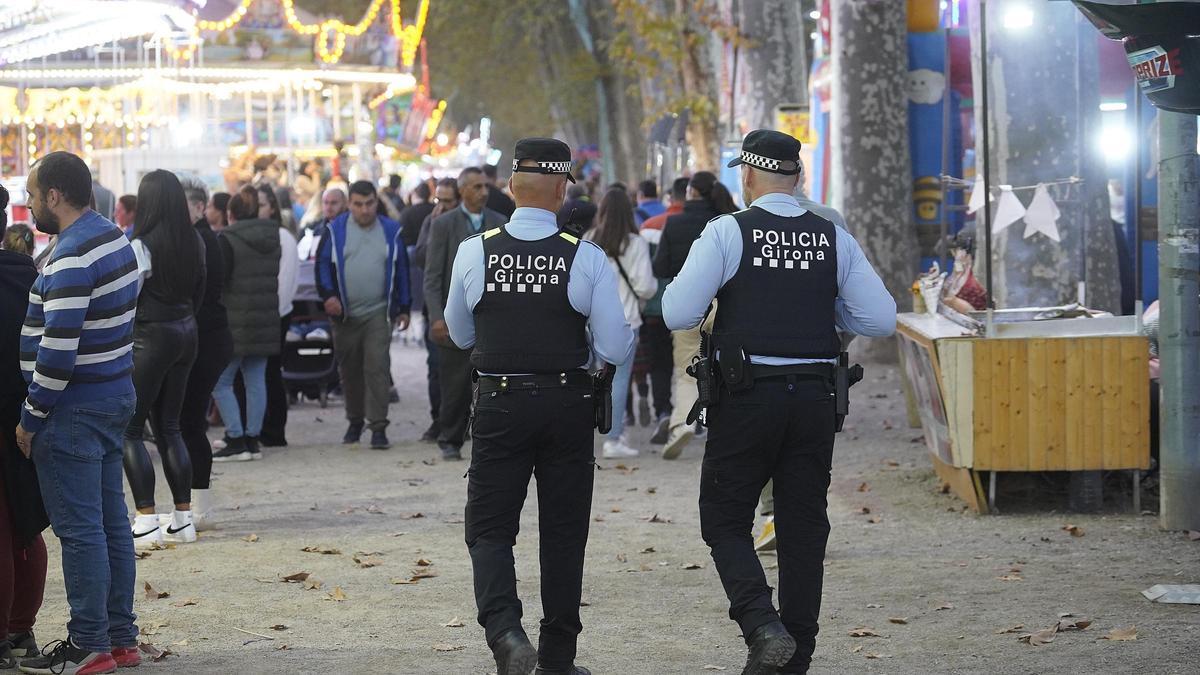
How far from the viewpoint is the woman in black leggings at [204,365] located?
966cm

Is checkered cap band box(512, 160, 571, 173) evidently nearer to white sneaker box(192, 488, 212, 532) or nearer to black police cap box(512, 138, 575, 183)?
black police cap box(512, 138, 575, 183)

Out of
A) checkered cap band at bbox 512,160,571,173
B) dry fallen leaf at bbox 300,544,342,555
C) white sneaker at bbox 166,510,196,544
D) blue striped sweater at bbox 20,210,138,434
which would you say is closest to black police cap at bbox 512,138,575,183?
checkered cap band at bbox 512,160,571,173

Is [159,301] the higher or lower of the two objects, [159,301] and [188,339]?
the higher

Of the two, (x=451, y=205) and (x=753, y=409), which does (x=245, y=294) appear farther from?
(x=753, y=409)

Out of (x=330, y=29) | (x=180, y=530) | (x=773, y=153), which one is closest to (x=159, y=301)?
(x=180, y=530)

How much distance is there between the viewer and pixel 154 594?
8.00 metres

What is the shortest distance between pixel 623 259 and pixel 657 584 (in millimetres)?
4672

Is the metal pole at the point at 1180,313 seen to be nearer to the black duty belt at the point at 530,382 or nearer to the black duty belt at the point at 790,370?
the black duty belt at the point at 790,370

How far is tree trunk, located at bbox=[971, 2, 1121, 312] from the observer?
12.4 m

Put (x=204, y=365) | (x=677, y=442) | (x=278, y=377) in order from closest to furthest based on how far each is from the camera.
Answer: (x=204, y=365), (x=677, y=442), (x=278, y=377)

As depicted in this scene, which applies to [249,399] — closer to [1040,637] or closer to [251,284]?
[251,284]

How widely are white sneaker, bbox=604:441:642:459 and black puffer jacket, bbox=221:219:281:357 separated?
8.43 feet

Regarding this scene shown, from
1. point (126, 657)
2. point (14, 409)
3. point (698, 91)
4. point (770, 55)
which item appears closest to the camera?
point (14, 409)

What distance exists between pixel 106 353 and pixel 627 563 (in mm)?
3281
